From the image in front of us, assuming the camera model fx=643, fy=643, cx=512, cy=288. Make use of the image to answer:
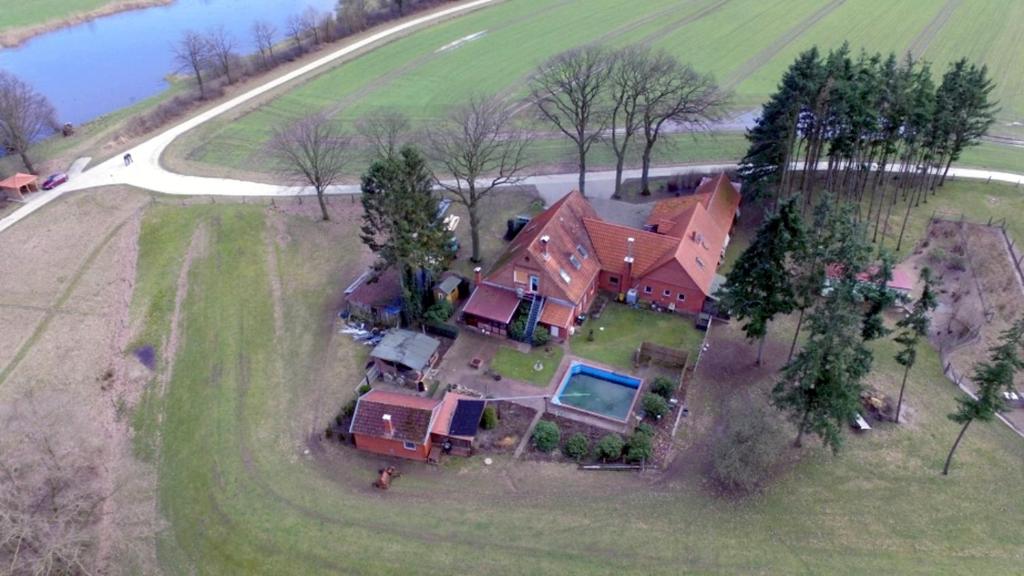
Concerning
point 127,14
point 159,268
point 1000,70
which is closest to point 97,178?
point 159,268

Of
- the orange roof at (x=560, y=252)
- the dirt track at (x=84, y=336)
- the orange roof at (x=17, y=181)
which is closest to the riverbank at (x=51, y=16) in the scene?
the orange roof at (x=17, y=181)

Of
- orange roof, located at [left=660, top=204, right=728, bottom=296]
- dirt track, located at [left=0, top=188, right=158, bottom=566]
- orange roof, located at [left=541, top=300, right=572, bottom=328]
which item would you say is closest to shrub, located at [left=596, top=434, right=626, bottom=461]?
orange roof, located at [left=541, top=300, right=572, bottom=328]

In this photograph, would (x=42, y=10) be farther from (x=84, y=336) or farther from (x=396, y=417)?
(x=396, y=417)

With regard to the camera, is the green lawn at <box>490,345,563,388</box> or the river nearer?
the green lawn at <box>490,345,563,388</box>

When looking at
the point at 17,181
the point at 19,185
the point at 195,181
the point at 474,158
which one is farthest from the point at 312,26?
the point at 474,158

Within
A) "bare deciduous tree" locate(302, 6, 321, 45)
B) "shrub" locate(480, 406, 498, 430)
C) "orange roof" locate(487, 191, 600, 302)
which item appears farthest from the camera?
"bare deciduous tree" locate(302, 6, 321, 45)

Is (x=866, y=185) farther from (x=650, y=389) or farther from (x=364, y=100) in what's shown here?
(x=364, y=100)

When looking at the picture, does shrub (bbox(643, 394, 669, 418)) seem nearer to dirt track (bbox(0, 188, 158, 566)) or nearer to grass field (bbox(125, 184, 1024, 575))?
grass field (bbox(125, 184, 1024, 575))
